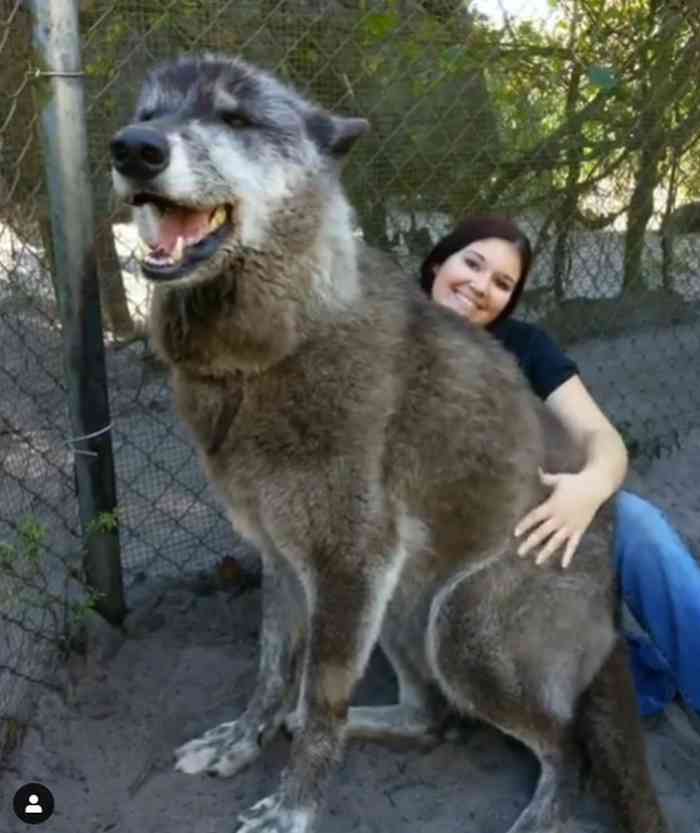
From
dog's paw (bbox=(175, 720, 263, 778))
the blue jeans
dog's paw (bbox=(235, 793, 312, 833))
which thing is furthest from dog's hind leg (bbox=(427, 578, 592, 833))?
dog's paw (bbox=(175, 720, 263, 778))

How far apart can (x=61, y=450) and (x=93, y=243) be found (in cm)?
68

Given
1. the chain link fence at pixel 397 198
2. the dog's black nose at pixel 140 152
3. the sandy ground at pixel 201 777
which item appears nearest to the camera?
the dog's black nose at pixel 140 152

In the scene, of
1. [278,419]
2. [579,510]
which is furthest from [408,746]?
[278,419]

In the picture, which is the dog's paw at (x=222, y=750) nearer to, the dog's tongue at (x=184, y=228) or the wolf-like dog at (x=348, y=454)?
the wolf-like dog at (x=348, y=454)

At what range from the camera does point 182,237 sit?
223 cm

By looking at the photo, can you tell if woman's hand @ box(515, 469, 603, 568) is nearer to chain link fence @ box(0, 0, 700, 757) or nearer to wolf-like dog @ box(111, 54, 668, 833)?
wolf-like dog @ box(111, 54, 668, 833)

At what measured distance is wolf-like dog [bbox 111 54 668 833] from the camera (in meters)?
2.33

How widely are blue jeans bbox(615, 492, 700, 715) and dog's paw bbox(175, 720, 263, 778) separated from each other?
109 cm

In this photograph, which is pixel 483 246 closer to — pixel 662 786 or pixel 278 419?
pixel 278 419

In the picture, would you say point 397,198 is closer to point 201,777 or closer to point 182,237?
point 182,237

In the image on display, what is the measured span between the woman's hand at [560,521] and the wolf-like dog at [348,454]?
38 millimetres

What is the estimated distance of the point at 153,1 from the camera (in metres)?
3.17

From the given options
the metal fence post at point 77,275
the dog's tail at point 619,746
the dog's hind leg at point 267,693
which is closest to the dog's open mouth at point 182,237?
the metal fence post at point 77,275

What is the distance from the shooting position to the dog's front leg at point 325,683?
94.8 inches
